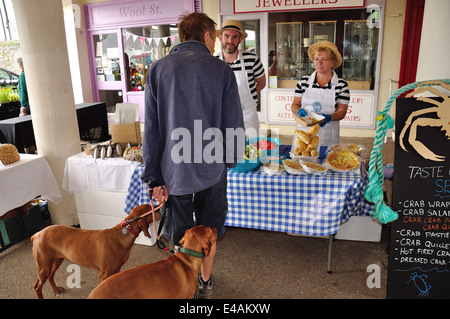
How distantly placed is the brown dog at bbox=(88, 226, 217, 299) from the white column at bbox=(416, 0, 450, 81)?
2910 mm

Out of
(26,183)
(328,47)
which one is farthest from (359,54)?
(26,183)

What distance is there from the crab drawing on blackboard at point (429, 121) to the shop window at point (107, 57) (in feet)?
26.1

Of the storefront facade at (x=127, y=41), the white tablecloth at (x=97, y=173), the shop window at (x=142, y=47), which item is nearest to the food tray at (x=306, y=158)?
the white tablecloth at (x=97, y=173)

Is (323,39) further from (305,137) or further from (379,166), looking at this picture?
(379,166)

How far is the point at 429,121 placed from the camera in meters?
1.97

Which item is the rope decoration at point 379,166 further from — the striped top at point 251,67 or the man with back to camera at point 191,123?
the striped top at point 251,67

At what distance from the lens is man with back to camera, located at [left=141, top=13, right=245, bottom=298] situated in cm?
190

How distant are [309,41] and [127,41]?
4.28 metres

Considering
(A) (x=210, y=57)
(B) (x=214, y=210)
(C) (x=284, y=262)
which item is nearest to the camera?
(A) (x=210, y=57)

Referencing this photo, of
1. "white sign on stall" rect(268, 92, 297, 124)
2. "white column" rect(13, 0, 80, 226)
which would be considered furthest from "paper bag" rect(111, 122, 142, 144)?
"white sign on stall" rect(268, 92, 297, 124)

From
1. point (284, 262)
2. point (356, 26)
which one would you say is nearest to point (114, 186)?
point (284, 262)

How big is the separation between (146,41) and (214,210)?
23.1 ft

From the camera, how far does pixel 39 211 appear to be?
364 cm

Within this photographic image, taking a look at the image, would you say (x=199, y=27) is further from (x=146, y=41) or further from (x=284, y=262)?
(x=146, y=41)
